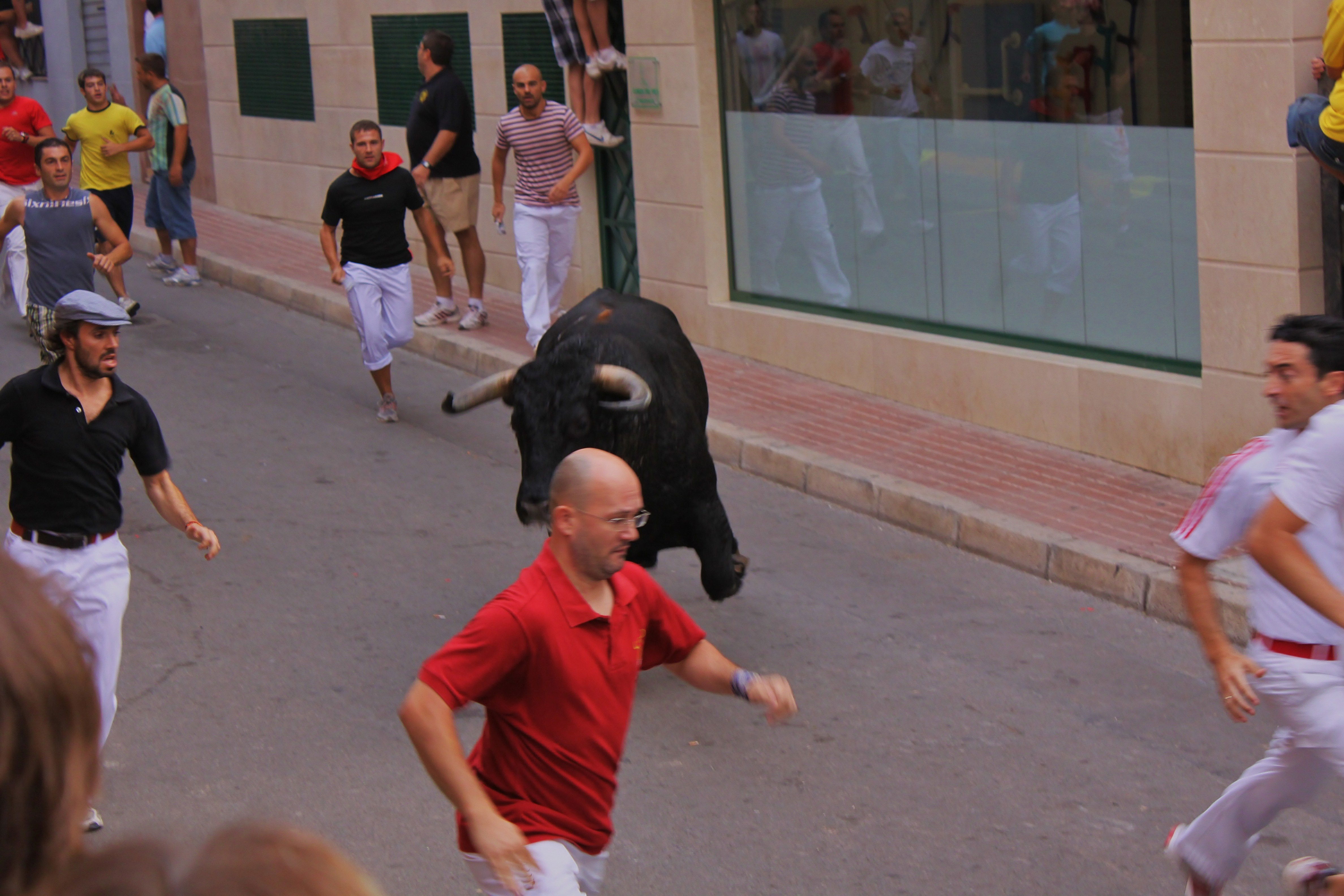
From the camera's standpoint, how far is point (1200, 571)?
450cm

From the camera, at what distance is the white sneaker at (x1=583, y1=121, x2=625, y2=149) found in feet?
42.5

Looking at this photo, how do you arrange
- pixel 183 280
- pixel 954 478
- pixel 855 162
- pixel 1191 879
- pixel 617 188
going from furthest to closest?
1. pixel 183 280
2. pixel 617 188
3. pixel 855 162
4. pixel 954 478
5. pixel 1191 879

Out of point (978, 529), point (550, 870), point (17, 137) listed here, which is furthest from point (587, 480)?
point (17, 137)

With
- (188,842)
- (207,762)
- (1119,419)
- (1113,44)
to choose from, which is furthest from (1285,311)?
(188,842)

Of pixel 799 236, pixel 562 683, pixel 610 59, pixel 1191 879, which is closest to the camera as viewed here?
pixel 562 683

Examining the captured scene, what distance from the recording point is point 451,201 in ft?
44.6

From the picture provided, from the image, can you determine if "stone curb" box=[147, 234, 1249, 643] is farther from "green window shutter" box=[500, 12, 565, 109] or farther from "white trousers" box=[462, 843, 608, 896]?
"white trousers" box=[462, 843, 608, 896]

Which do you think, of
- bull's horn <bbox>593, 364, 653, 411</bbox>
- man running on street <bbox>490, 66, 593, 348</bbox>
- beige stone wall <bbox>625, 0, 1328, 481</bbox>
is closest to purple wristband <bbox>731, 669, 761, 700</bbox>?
bull's horn <bbox>593, 364, 653, 411</bbox>

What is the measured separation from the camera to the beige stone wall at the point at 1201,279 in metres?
8.00

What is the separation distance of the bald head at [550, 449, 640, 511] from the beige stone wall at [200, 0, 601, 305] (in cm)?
992

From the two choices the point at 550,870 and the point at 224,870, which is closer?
the point at 224,870

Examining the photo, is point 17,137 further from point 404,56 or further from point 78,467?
point 78,467

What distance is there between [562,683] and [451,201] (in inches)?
407

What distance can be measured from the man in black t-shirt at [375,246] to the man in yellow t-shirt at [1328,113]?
232 inches
